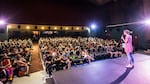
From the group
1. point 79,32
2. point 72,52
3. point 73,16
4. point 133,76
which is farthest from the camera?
point 79,32

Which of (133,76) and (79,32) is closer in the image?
(133,76)

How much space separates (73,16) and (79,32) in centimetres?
288

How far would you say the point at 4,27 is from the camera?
41.5ft

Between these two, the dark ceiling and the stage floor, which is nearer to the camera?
the stage floor

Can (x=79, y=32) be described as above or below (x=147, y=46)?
above

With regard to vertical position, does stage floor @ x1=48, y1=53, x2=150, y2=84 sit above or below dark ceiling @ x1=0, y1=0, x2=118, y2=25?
below

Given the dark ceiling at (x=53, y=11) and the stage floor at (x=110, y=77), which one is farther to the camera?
the dark ceiling at (x=53, y=11)

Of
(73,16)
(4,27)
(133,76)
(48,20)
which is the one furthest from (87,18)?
(133,76)

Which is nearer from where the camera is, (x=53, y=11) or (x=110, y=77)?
(x=110, y=77)

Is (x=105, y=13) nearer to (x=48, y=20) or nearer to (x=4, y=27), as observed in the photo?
(x=48, y=20)

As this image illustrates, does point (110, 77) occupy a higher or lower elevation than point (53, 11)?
lower

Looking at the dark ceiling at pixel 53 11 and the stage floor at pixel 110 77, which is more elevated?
the dark ceiling at pixel 53 11

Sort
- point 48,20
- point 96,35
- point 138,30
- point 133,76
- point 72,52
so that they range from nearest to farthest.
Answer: point 133,76 → point 72,52 → point 138,30 → point 48,20 → point 96,35

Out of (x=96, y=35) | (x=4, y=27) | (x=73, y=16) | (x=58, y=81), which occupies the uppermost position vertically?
(x=73, y=16)
